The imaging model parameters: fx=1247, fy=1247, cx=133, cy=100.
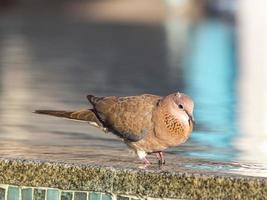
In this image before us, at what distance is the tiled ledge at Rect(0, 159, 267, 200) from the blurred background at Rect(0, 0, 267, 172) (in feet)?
1.72

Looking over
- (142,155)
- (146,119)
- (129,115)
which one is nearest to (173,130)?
(146,119)

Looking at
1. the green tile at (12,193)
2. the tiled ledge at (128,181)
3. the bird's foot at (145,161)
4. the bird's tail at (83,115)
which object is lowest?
the green tile at (12,193)

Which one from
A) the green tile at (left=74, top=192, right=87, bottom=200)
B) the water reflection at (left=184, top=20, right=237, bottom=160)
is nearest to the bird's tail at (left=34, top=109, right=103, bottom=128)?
the green tile at (left=74, top=192, right=87, bottom=200)

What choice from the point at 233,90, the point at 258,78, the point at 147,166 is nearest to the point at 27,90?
the point at 233,90

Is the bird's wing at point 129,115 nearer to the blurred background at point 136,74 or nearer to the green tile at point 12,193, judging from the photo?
the blurred background at point 136,74

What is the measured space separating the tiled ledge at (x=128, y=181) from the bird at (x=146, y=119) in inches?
9.8

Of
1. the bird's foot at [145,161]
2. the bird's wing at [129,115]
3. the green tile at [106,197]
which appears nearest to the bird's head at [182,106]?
the bird's wing at [129,115]

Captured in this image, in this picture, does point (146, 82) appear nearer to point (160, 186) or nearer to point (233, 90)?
point (233, 90)

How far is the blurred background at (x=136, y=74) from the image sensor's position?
7.86 meters

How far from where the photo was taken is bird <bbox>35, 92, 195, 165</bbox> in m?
5.98

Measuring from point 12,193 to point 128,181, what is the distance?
565 millimetres

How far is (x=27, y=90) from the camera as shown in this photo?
11.3m

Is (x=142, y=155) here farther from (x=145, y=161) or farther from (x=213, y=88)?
(x=213, y=88)

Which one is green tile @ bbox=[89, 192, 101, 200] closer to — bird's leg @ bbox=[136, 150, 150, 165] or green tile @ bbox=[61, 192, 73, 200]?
green tile @ bbox=[61, 192, 73, 200]
